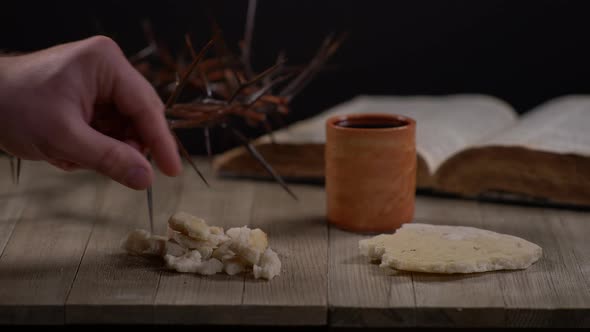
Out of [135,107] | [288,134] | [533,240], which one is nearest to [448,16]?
[288,134]

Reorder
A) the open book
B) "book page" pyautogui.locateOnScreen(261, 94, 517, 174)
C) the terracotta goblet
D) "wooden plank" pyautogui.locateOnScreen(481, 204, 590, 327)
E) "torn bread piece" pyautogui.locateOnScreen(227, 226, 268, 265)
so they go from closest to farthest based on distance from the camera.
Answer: "wooden plank" pyautogui.locateOnScreen(481, 204, 590, 327), "torn bread piece" pyautogui.locateOnScreen(227, 226, 268, 265), the terracotta goblet, the open book, "book page" pyautogui.locateOnScreen(261, 94, 517, 174)

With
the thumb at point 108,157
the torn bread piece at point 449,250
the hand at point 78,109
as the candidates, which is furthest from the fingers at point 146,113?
the torn bread piece at point 449,250

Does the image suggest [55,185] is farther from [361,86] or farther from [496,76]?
[496,76]

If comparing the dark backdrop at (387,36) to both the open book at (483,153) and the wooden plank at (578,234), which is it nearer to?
the open book at (483,153)

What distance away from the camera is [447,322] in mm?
1158

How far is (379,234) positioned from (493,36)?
1.04 metres

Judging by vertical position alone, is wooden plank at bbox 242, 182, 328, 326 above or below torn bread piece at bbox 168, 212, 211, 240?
below

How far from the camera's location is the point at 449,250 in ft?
4.24

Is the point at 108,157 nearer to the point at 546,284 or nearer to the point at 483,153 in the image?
the point at 546,284

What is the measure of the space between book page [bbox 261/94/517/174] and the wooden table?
0.53 feet

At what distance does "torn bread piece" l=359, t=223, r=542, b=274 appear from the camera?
1.25 m

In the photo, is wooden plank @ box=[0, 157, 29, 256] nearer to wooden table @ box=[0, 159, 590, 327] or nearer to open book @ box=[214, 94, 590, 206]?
wooden table @ box=[0, 159, 590, 327]

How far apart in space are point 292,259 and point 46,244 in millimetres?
403

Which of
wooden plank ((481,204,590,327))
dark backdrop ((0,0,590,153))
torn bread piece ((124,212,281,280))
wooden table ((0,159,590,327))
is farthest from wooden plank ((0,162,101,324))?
wooden plank ((481,204,590,327))
